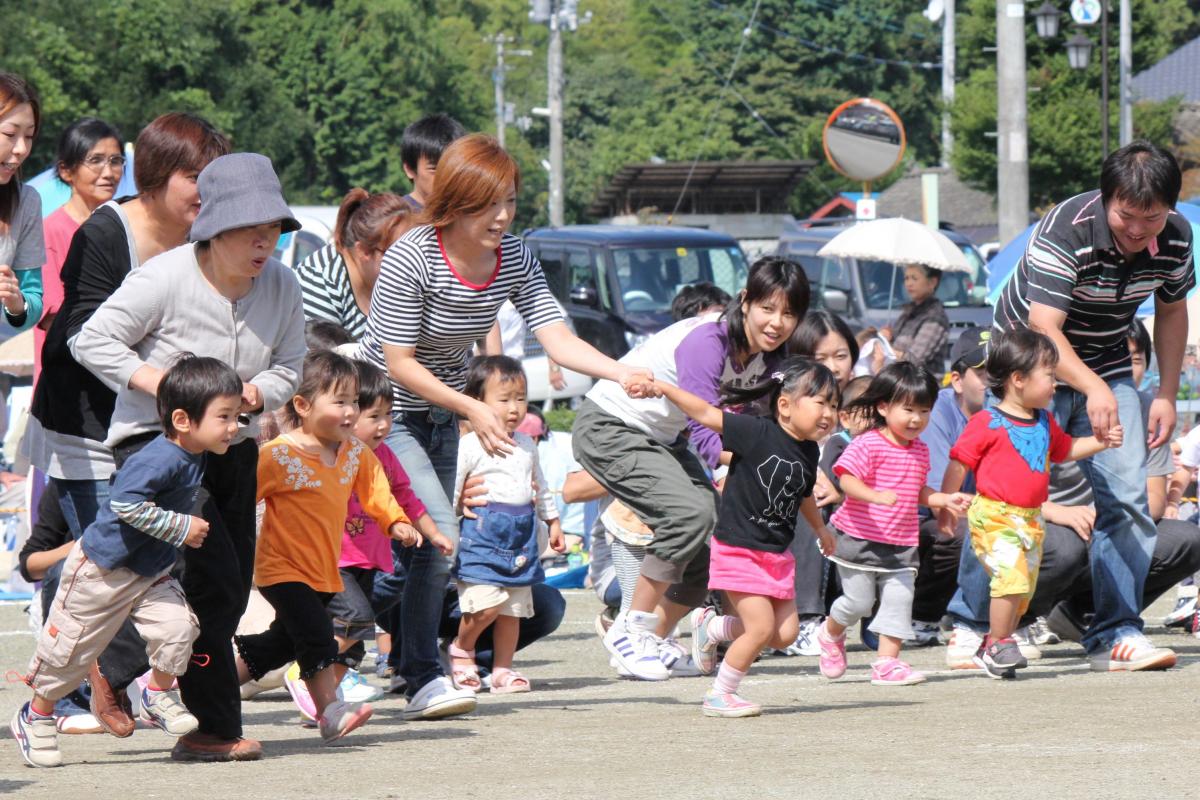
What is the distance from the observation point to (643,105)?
8138cm

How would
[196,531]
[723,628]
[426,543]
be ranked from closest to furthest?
[196,531]
[426,543]
[723,628]

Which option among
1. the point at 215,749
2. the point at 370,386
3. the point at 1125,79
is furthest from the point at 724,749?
the point at 1125,79

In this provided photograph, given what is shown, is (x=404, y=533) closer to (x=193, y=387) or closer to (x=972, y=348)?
(x=193, y=387)

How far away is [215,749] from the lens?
547cm

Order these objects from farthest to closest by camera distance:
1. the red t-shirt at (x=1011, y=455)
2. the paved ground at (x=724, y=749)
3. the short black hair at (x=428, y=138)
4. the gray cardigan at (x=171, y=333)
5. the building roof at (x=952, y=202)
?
the building roof at (x=952, y=202) → the short black hair at (x=428, y=138) → the red t-shirt at (x=1011, y=455) → the gray cardigan at (x=171, y=333) → the paved ground at (x=724, y=749)

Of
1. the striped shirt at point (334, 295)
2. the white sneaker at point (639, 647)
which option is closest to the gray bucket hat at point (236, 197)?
the striped shirt at point (334, 295)

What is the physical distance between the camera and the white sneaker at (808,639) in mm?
8898

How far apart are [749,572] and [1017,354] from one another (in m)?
1.59

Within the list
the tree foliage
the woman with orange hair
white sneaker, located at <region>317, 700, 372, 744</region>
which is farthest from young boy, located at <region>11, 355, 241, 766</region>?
the tree foliage

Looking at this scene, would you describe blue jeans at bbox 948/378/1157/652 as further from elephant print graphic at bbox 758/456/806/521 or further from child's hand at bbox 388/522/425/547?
child's hand at bbox 388/522/425/547

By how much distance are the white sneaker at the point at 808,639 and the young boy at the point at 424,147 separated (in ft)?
8.73

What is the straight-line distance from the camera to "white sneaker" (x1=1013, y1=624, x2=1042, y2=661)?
8.40m

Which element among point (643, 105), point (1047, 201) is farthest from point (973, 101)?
point (643, 105)

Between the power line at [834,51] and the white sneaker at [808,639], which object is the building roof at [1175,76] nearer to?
the power line at [834,51]
